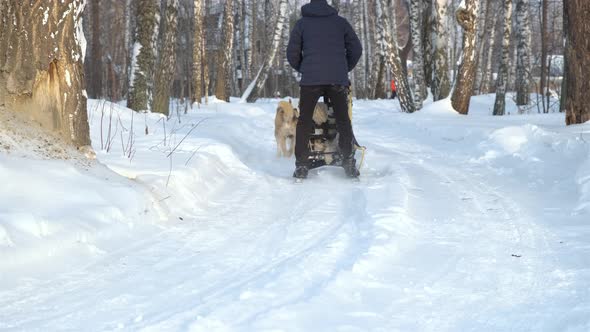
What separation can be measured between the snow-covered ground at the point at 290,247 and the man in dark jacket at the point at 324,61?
0.49m

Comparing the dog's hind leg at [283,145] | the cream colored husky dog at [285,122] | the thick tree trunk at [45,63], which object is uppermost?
the thick tree trunk at [45,63]

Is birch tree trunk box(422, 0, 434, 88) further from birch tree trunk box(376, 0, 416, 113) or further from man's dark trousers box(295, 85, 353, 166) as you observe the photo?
man's dark trousers box(295, 85, 353, 166)

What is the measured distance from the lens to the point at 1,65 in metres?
4.48

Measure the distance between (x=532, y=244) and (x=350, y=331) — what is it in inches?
71.4

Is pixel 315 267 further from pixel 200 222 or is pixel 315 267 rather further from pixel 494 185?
pixel 494 185

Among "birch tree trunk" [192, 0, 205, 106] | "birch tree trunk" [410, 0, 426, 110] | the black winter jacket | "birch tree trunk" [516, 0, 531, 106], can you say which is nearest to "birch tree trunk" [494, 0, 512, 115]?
"birch tree trunk" [516, 0, 531, 106]

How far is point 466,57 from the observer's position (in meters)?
13.0

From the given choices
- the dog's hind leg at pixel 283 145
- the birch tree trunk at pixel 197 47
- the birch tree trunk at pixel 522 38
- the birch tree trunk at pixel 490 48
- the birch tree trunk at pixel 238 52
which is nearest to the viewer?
the dog's hind leg at pixel 283 145

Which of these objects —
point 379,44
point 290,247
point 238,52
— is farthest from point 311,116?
point 238,52

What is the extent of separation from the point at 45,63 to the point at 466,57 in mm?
10221

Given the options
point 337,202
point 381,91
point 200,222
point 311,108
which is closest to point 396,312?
point 200,222

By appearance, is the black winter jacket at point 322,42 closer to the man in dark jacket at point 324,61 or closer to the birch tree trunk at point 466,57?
the man in dark jacket at point 324,61

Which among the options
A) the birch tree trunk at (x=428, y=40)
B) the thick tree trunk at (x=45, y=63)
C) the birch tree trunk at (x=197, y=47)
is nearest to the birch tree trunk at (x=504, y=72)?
the birch tree trunk at (x=428, y=40)

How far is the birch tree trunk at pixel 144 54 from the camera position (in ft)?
38.1
